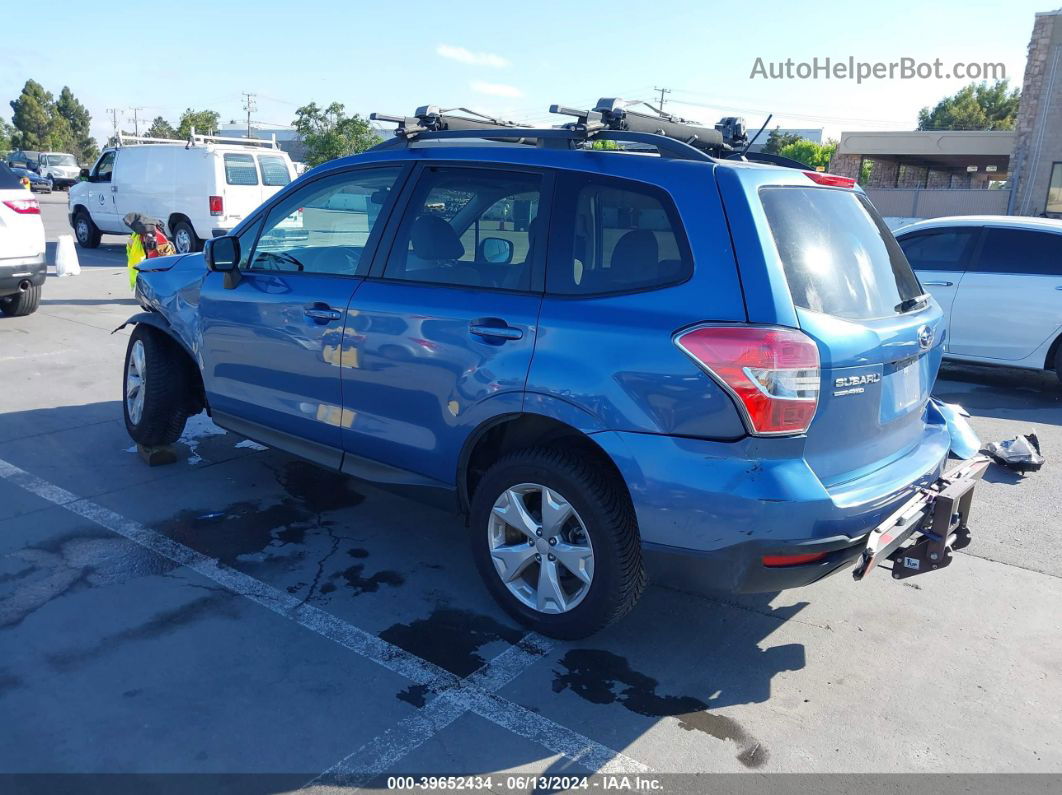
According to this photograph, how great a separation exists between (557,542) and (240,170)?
47.3 ft

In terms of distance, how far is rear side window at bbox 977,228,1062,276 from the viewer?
812cm

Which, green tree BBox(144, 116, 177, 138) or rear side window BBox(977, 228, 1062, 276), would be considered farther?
Answer: green tree BBox(144, 116, 177, 138)

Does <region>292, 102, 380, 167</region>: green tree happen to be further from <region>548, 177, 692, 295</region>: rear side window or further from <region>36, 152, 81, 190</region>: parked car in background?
<region>548, 177, 692, 295</region>: rear side window

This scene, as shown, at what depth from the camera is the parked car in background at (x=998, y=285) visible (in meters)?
8.14

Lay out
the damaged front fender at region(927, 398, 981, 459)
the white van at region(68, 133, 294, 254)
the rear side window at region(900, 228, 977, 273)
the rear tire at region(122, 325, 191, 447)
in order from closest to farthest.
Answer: the damaged front fender at region(927, 398, 981, 459) < the rear tire at region(122, 325, 191, 447) < the rear side window at region(900, 228, 977, 273) < the white van at region(68, 133, 294, 254)

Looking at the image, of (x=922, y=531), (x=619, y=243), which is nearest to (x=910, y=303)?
(x=922, y=531)

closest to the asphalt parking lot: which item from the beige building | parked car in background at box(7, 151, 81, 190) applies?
the beige building

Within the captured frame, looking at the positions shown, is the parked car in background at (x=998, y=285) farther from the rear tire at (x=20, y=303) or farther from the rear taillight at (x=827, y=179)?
the rear tire at (x=20, y=303)

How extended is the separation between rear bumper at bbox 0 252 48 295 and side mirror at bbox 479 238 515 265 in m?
7.39

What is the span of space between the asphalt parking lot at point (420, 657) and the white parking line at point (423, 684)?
1cm

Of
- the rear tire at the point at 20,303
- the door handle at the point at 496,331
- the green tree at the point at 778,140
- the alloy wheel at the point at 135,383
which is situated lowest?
the rear tire at the point at 20,303

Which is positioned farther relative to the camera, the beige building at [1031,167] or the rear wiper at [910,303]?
the beige building at [1031,167]

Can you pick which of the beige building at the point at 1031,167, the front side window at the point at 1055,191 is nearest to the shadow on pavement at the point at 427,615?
the beige building at the point at 1031,167

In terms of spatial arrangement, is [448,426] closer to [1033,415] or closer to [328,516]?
[328,516]
